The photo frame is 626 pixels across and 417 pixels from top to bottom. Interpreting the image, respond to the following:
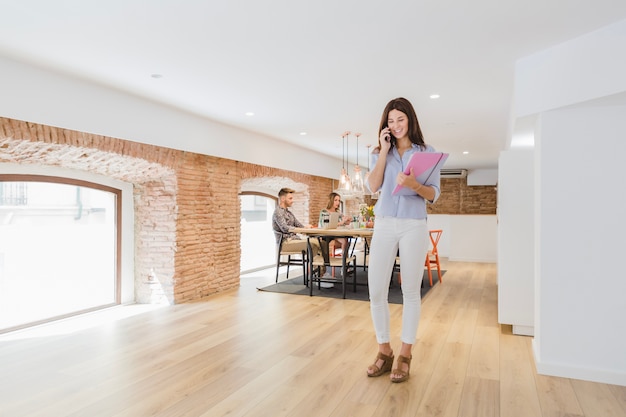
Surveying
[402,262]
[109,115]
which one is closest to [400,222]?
[402,262]

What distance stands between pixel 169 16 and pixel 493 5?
1.81m

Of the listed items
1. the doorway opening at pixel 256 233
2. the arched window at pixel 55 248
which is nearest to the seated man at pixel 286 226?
the doorway opening at pixel 256 233

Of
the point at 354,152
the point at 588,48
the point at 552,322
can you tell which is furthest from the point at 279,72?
the point at 354,152

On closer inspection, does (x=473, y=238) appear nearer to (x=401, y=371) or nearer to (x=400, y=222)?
(x=401, y=371)

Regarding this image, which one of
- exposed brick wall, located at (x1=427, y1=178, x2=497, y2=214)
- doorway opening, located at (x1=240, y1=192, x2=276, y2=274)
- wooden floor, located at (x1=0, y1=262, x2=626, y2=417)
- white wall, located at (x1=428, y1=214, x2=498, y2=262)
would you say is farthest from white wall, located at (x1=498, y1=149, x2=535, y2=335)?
exposed brick wall, located at (x1=427, y1=178, x2=497, y2=214)

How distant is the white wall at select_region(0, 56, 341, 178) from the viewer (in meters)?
3.36

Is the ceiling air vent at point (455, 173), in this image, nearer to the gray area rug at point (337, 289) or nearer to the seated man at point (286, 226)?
the gray area rug at point (337, 289)

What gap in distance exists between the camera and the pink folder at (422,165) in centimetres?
225

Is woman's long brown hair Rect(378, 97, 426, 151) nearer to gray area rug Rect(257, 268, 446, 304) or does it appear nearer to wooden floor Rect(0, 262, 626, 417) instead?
wooden floor Rect(0, 262, 626, 417)

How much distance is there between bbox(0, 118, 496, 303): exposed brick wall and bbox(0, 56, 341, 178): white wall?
8 centimetres

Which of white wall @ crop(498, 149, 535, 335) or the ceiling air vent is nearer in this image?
white wall @ crop(498, 149, 535, 335)

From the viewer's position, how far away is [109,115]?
408 centimetres

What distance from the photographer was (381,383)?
8.34 ft

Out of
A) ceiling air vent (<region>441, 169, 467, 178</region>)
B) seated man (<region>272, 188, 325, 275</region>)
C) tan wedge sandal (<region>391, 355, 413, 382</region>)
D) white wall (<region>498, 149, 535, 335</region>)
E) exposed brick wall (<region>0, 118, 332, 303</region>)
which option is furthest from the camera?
ceiling air vent (<region>441, 169, 467, 178</region>)
